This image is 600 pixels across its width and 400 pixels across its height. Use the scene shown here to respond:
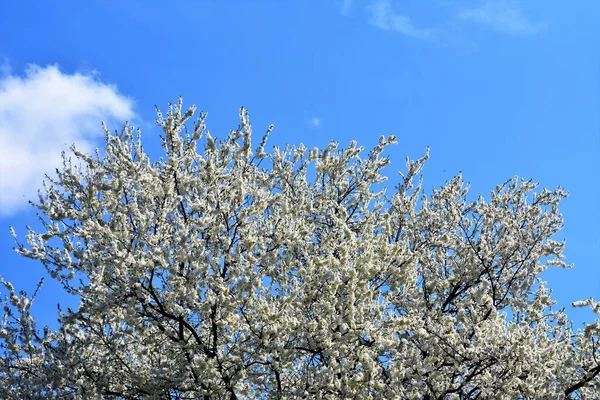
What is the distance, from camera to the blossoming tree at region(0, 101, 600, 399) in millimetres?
8539

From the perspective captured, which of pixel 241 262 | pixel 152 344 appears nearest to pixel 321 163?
pixel 241 262

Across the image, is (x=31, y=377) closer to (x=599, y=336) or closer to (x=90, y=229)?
(x=90, y=229)

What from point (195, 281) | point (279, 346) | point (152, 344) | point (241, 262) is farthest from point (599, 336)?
point (152, 344)

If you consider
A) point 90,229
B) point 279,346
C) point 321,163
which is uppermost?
point 321,163

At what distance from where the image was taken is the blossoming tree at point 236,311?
8.54m

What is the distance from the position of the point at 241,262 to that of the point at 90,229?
7.53 ft

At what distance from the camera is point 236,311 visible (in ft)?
29.7

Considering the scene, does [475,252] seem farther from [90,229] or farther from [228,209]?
[90,229]

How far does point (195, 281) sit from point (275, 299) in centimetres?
121

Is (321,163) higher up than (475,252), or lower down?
higher up

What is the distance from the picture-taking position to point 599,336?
9094mm

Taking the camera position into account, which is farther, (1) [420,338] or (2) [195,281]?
(1) [420,338]

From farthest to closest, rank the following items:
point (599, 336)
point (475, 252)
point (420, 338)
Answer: point (475, 252)
point (420, 338)
point (599, 336)

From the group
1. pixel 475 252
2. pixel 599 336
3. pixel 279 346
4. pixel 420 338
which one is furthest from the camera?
pixel 475 252
